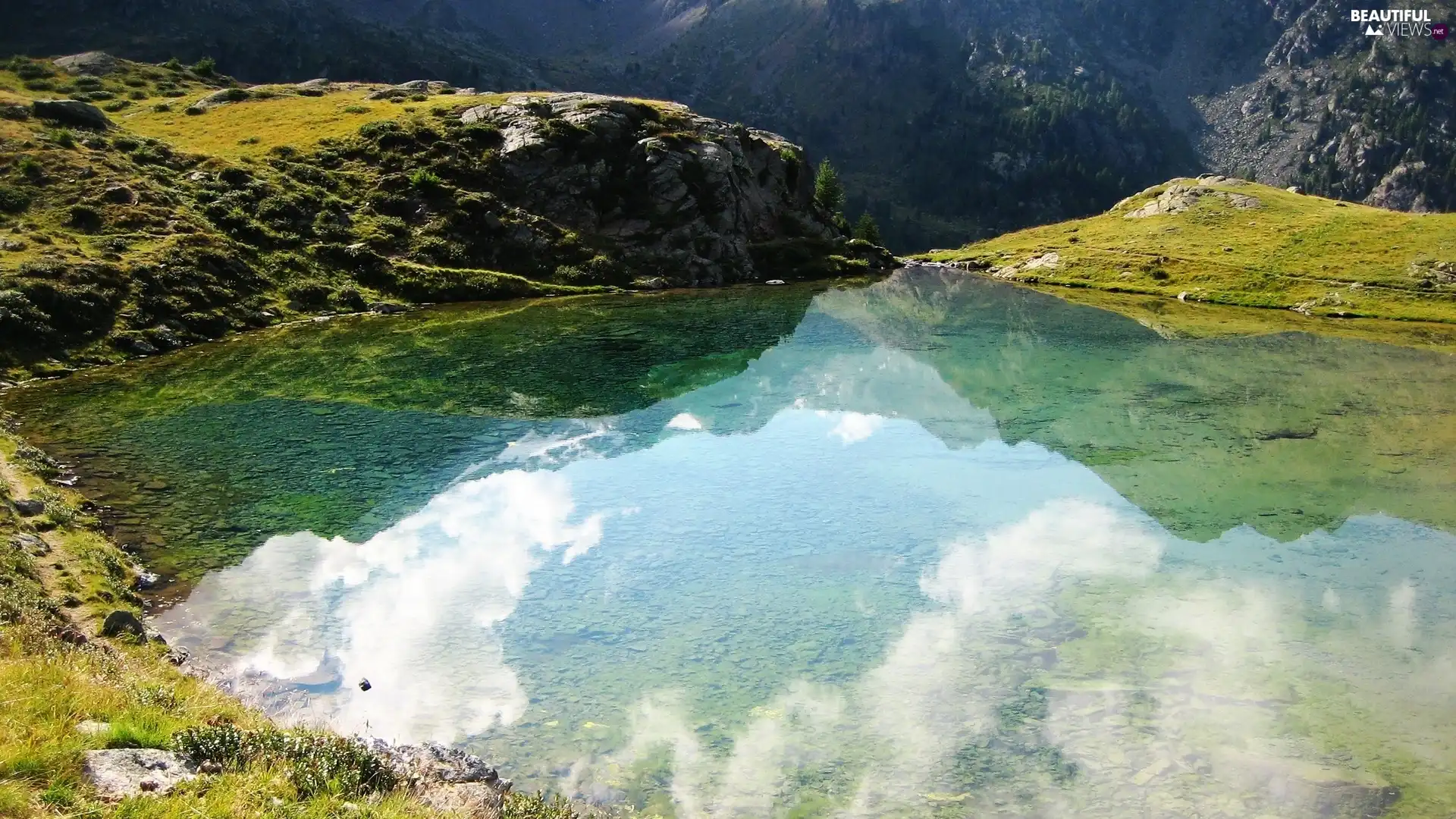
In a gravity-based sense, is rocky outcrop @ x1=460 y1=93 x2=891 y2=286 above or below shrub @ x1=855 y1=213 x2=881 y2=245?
above

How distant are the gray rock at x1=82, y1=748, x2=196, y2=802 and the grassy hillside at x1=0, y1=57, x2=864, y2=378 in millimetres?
50166

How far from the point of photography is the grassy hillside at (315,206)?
202 feet

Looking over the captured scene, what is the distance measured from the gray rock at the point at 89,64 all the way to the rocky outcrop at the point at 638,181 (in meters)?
69.1

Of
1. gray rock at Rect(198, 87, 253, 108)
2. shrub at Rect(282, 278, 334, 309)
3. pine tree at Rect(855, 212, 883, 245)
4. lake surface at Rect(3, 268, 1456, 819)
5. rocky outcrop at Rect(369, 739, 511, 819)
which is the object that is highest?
gray rock at Rect(198, 87, 253, 108)

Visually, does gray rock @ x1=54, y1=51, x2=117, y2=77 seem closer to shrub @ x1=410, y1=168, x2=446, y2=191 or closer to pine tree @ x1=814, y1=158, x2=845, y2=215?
shrub @ x1=410, y1=168, x2=446, y2=191

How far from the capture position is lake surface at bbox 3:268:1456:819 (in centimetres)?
1875

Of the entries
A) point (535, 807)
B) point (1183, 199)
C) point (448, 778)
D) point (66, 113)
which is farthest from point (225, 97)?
point (1183, 199)

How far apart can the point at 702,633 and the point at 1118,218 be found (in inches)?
6158

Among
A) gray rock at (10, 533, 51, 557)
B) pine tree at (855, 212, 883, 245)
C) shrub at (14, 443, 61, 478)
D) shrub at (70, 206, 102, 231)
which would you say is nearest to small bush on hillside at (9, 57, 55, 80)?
shrub at (70, 206, 102, 231)

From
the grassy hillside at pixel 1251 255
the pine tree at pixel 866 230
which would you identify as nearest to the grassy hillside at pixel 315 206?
the pine tree at pixel 866 230

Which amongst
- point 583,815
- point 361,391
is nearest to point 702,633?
point 583,815

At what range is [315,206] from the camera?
3570 inches

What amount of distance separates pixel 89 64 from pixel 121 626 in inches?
6153

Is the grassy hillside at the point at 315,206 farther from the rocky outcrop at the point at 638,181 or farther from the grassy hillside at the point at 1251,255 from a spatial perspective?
the grassy hillside at the point at 1251,255
